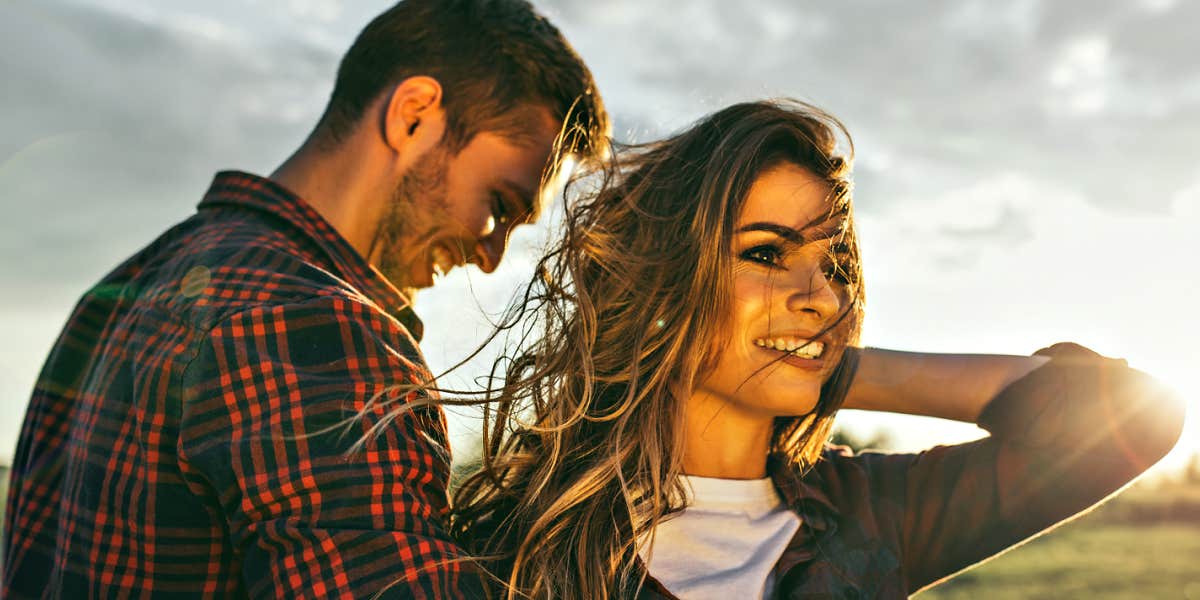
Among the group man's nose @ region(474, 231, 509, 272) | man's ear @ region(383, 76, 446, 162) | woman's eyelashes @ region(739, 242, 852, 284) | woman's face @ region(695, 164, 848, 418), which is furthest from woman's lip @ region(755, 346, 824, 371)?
man's ear @ region(383, 76, 446, 162)

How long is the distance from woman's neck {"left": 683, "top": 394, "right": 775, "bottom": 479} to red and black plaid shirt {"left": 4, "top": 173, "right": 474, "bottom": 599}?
27.2 inches

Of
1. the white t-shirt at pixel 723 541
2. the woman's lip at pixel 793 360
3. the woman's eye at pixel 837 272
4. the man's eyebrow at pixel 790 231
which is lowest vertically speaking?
the white t-shirt at pixel 723 541

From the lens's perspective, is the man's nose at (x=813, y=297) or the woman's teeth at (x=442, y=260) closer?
the man's nose at (x=813, y=297)

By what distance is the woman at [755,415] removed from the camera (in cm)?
216

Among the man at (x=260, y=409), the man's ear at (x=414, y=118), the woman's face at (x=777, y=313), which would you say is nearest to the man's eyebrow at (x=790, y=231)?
the woman's face at (x=777, y=313)

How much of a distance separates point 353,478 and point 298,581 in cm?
18

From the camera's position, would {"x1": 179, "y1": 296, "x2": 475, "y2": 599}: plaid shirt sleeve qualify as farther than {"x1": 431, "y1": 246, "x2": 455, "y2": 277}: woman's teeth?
No

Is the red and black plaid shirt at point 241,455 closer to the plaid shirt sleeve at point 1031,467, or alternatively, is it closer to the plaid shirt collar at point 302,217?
the plaid shirt collar at point 302,217

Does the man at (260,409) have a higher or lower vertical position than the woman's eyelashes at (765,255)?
lower

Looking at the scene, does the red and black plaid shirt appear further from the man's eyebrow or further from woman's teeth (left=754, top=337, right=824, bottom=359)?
the man's eyebrow

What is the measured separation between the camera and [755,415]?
230 centimetres

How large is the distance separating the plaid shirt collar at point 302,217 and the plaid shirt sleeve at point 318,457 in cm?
61

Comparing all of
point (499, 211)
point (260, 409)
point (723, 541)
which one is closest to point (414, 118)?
point (499, 211)

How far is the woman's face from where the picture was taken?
220 centimetres
